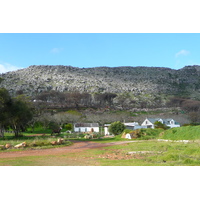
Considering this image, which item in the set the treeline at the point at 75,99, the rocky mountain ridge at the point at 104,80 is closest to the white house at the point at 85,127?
the treeline at the point at 75,99

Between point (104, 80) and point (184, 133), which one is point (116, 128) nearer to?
point (184, 133)

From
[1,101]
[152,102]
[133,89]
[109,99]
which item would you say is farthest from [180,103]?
[1,101]

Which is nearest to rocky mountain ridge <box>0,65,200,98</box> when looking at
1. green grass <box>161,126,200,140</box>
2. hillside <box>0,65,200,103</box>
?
hillside <box>0,65,200,103</box>

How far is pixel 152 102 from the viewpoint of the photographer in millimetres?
114312

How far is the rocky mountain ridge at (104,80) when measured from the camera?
140750 mm

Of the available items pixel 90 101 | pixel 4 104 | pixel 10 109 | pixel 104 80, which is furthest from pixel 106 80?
pixel 4 104

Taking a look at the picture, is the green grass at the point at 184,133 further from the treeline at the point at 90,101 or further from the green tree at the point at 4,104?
the treeline at the point at 90,101

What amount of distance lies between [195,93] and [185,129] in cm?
12822

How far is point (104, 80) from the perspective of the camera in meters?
166

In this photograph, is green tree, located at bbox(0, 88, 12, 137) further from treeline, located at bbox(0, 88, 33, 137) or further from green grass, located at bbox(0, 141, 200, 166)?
green grass, located at bbox(0, 141, 200, 166)

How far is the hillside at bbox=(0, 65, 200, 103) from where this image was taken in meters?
140

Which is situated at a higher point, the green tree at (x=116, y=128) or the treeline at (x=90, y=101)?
the treeline at (x=90, y=101)

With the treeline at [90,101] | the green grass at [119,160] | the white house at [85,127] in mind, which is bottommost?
the white house at [85,127]

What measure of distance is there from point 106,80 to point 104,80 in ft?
5.08
